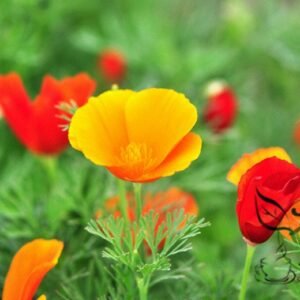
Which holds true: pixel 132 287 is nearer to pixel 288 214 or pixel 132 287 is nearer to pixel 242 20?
pixel 288 214

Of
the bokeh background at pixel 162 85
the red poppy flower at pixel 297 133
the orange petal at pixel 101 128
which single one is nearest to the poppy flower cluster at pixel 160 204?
the bokeh background at pixel 162 85

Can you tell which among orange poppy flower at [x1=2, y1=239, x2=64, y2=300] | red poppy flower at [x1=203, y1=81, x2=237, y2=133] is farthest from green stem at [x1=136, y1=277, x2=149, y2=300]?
red poppy flower at [x1=203, y1=81, x2=237, y2=133]

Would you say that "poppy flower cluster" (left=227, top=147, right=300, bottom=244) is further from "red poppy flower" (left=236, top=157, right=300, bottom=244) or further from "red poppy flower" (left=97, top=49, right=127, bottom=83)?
"red poppy flower" (left=97, top=49, right=127, bottom=83)

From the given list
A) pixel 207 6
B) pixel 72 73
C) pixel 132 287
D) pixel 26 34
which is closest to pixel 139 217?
pixel 132 287

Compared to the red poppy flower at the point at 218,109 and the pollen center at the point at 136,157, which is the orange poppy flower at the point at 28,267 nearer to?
the pollen center at the point at 136,157

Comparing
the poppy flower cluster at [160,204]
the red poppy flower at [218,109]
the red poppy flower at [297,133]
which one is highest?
the poppy flower cluster at [160,204]

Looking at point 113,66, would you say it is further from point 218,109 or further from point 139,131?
point 139,131
